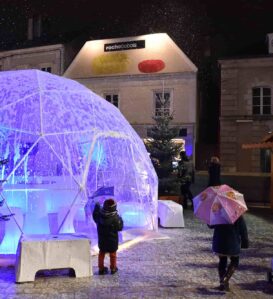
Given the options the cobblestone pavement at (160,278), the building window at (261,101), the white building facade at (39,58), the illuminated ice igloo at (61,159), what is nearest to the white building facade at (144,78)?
the white building facade at (39,58)

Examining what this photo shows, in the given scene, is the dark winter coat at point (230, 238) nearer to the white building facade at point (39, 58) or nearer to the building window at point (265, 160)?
the building window at point (265, 160)

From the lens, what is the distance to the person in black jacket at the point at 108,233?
21.6 feet

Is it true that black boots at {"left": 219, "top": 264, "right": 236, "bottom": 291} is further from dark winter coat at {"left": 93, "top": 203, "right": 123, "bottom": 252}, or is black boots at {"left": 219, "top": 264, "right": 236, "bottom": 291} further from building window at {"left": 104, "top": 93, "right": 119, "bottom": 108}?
building window at {"left": 104, "top": 93, "right": 119, "bottom": 108}

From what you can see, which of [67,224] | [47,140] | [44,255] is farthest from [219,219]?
[47,140]

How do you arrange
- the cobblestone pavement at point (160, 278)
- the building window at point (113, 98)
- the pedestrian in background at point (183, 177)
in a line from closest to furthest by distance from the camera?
the cobblestone pavement at point (160, 278) < the pedestrian in background at point (183, 177) < the building window at point (113, 98)

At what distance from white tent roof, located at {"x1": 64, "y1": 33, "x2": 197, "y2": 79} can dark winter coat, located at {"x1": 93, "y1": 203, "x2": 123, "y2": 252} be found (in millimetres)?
18713

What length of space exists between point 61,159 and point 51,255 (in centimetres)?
262

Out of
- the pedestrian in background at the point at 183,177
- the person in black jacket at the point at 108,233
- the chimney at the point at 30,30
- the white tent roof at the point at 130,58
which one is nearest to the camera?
the person in black jacket at the point at 108,233

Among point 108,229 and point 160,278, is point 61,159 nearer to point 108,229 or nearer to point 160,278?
point 108,229

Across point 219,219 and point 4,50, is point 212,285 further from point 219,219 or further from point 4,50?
point 4,50

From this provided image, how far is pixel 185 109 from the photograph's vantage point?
80.2 feet

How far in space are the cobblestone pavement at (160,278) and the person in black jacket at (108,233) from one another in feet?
0.61

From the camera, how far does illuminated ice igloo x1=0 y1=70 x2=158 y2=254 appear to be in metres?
8.34

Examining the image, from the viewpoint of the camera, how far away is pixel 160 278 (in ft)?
20.9
